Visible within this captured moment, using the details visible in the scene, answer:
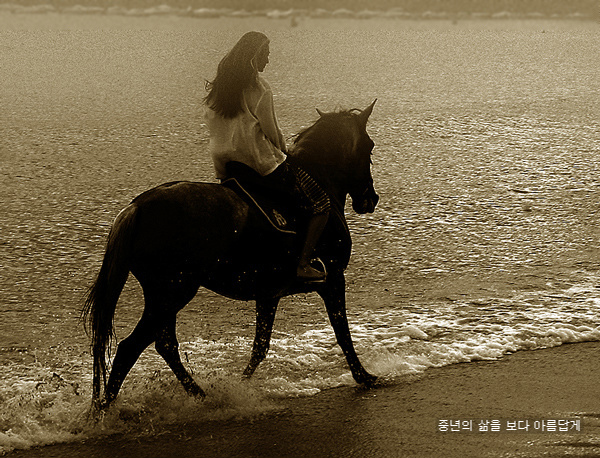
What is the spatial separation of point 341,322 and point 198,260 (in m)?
0.96

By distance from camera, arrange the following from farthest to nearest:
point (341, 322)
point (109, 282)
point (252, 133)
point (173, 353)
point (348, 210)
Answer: point (348, 210)
point (341, 322)
point (252, 133)
point (173, 353)
point (109, 282)

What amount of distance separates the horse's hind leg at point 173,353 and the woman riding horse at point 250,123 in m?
0.70

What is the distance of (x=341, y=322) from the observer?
5.11 meters

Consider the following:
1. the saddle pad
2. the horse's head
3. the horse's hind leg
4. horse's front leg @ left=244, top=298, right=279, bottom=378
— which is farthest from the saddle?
the horse's hind leg

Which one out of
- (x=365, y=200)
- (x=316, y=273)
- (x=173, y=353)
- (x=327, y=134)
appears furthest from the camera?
(x=365, y=200)

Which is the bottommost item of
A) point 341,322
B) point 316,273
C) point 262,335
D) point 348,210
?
point 348,210

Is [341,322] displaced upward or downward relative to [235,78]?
downward

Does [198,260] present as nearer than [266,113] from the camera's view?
Yes

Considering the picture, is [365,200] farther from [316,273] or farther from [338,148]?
[316,273]

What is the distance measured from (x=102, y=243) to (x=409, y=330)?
259 centimetres

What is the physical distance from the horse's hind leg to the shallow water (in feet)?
0.23

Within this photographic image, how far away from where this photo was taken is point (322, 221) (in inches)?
197

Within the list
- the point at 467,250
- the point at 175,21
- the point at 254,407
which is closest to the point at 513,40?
the point at 175,21

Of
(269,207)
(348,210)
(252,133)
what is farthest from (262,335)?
(348,210)
